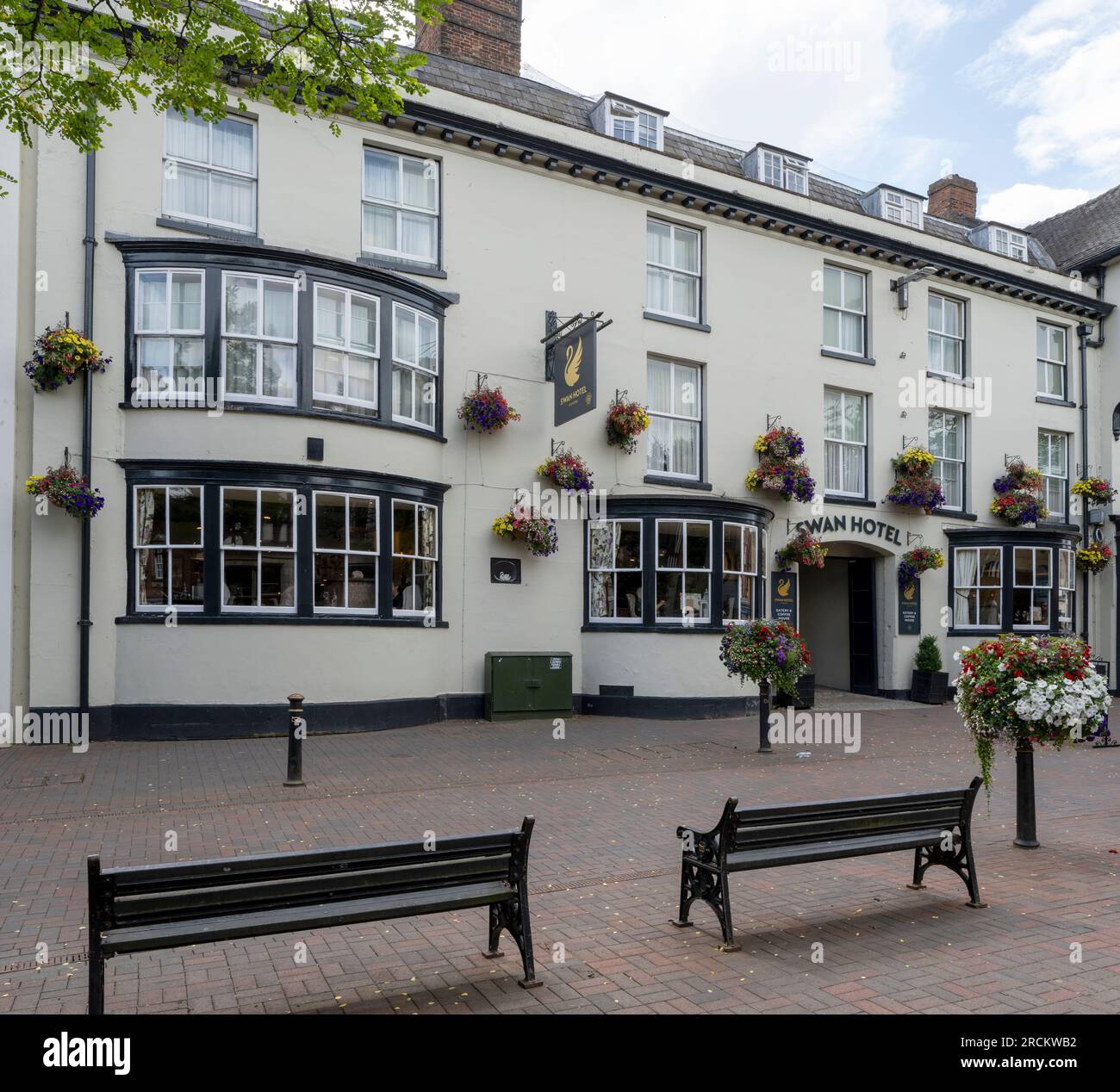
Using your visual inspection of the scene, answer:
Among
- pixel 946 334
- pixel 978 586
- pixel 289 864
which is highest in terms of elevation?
pixel 946 334

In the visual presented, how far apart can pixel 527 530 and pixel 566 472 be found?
3.92 ft

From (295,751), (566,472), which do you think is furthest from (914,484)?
(295,751)

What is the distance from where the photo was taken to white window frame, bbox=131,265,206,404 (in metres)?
13.5

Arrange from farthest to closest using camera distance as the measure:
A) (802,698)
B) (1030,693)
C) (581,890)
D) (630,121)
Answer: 1. (630,121)
2. (802,698)
3. (1030,693)
4. (581,890)

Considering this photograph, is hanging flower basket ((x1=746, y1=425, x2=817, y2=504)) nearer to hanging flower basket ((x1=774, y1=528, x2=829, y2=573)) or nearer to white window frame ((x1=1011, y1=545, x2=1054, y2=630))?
hanging flower basket ((x1=774, y1=528, x2=829, y2=573))

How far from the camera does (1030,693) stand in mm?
7586

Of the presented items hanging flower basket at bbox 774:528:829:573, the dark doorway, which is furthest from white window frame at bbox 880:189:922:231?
hanging flower basket at bbox 774:528:829:573

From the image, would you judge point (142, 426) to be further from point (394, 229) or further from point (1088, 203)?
point (1088, 203)

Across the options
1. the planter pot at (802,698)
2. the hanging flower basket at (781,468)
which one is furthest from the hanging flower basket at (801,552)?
the planter pot at (802,698)

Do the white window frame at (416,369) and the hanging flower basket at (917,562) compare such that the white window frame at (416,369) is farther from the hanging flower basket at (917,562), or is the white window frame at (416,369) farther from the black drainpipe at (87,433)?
the hanging flower basket at (917,562)

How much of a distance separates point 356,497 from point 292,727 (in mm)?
4856

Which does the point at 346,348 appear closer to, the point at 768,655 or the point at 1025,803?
the point at 768,655

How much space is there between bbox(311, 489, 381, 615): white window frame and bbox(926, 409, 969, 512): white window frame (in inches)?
503

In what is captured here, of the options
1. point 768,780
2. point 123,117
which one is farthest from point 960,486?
point 123,117
